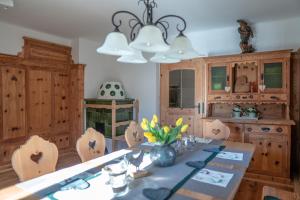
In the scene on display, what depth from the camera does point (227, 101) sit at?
3398 mm

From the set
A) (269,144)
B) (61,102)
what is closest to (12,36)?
(61,102)

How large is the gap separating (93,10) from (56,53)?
5.36ft

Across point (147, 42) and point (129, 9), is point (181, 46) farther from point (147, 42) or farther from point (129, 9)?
point (129, 9)

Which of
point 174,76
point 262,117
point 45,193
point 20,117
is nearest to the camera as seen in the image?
point 45,193

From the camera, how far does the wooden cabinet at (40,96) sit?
3.47 m

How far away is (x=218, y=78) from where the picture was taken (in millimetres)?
3504

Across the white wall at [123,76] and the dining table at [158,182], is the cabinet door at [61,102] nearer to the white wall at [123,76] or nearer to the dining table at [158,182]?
the white wall at [123,76]

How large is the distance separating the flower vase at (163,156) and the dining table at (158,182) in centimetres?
4

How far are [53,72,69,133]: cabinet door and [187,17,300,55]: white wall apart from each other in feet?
8.45

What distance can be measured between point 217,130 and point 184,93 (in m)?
1.32

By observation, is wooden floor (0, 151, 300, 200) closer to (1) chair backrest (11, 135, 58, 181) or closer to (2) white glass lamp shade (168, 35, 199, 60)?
(1) chair backrest (11, 135, 58, 181)

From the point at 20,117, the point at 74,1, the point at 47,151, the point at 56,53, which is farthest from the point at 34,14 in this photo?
the point at 47,151

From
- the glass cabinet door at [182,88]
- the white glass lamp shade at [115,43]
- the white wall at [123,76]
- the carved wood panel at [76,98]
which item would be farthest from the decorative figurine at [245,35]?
the carved wood panel at [76,98]

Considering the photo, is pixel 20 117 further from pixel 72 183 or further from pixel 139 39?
pixel 139 39
